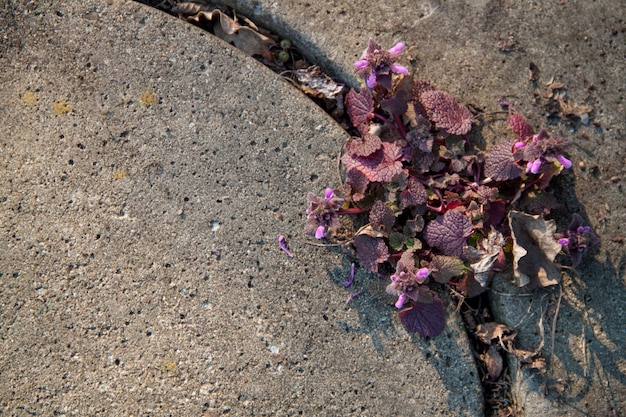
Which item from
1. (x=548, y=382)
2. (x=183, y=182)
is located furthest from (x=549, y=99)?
(x=183, y=182)

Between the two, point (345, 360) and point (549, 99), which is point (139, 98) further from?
point (549, 99)

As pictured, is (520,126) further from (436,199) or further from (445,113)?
(436,199)

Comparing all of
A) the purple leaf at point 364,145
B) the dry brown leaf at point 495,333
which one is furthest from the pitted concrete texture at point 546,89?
the purple leaf at point 364,145

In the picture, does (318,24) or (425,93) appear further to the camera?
(318,24)

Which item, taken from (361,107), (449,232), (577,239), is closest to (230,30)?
(361,107)

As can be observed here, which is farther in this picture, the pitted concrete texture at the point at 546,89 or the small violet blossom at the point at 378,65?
the pitted concrete texture at the point at 546,89

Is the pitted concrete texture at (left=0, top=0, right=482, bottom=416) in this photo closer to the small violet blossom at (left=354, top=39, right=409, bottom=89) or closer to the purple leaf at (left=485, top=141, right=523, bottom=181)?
the small violet blossom at (left=354, top=39, right=409, bottom=89)

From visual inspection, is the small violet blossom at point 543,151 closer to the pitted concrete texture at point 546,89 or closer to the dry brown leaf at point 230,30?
the pitted concrete texture at point 546,89
